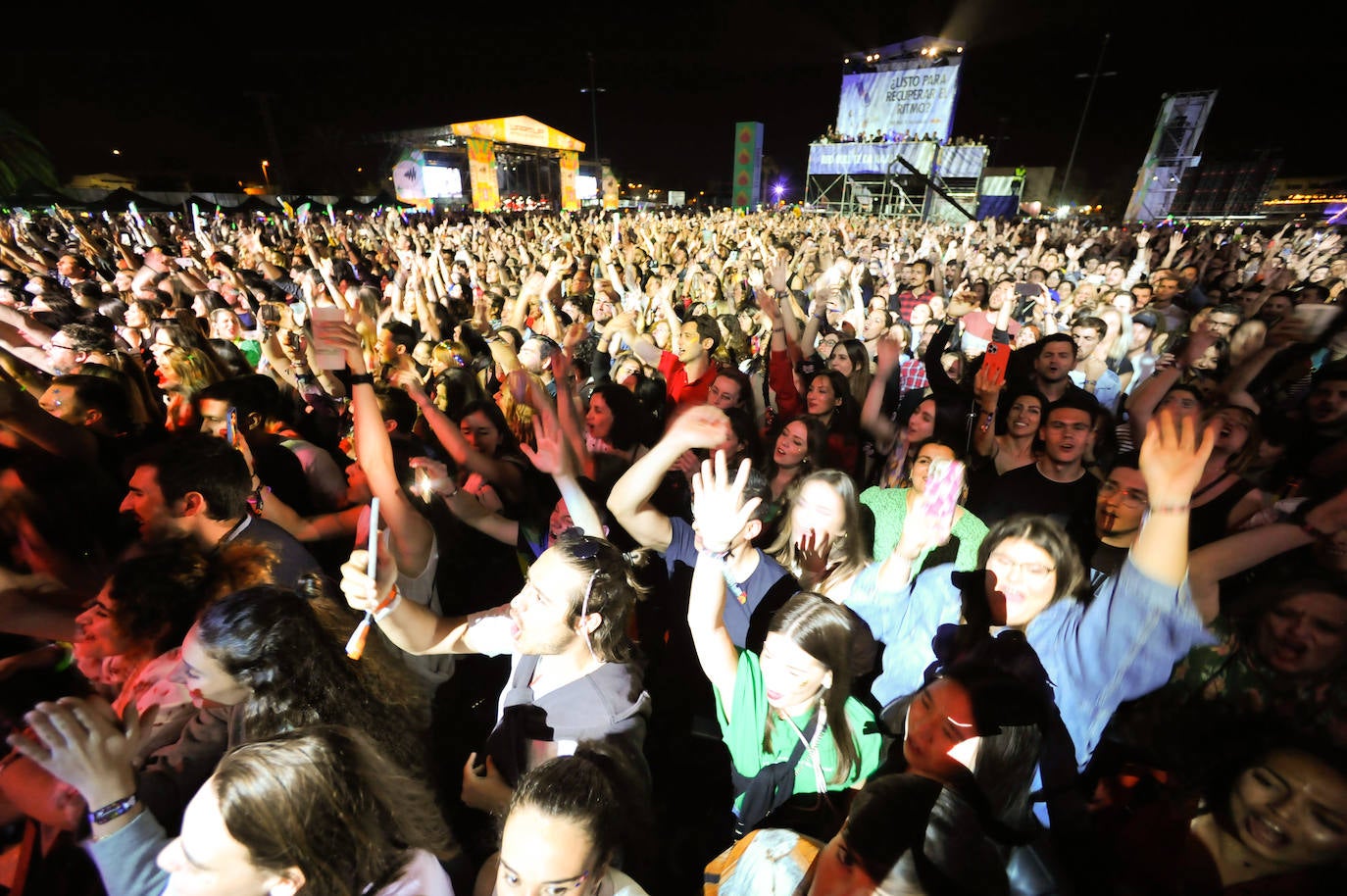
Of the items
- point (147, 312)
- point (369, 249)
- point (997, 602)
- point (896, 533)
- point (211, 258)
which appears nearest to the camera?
point (997, 602)

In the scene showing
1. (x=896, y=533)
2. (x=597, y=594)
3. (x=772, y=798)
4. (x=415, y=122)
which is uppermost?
(x=415, y=122)

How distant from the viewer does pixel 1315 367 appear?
4.70 metres

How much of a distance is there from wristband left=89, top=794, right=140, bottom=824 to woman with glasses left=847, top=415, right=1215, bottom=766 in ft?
7.22

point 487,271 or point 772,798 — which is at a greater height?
point 487,271

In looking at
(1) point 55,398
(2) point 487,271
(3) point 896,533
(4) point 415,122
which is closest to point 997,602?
(3) point 896,533

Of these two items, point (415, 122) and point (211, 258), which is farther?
point (415, 122)

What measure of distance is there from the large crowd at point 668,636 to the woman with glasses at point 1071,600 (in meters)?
0.01

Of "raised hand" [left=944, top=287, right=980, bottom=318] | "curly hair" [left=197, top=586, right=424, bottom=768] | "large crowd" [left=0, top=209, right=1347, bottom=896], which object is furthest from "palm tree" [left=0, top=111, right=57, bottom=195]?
"raised hand" [left=944, top=287, right=980, bottom=318]

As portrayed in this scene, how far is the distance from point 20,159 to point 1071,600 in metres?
39.1

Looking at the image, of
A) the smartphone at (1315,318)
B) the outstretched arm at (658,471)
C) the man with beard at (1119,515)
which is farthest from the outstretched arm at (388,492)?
the smartphone at (1315,318)

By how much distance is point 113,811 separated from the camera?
1292mm

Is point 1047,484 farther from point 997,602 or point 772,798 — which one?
point 772,798

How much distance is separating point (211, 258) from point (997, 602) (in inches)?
438

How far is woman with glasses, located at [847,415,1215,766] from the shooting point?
1630 millimetres
